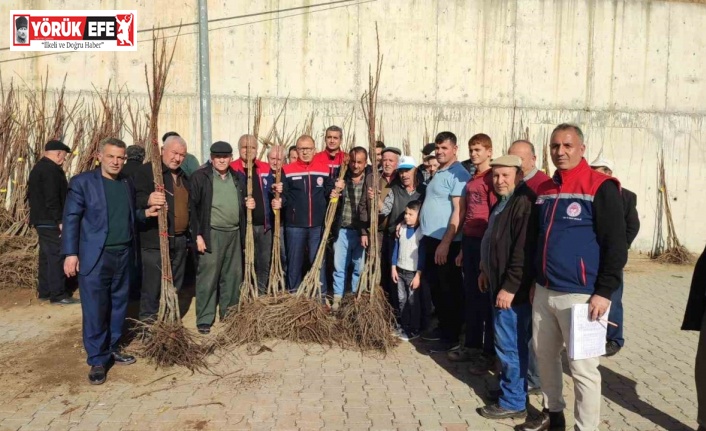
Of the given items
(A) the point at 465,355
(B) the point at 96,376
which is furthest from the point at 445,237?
(B) the point at 96,376

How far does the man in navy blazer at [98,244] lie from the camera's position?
3902 mm

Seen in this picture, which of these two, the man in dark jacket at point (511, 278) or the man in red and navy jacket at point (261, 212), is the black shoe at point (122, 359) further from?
the man in dark jacket at point (511, 278)

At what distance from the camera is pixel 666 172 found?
867 centimetres

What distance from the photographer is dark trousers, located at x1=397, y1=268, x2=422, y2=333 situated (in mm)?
4789

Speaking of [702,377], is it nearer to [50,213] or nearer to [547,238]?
[547,238]

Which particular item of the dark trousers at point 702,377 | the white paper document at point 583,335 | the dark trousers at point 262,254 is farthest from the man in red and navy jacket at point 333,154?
the dark trousers at point 702,377

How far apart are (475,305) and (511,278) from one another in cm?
101

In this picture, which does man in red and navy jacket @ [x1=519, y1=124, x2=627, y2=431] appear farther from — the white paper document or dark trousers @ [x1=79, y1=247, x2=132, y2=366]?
dark trousers @ [x1=79, y1=247, x2=132, y2=366]

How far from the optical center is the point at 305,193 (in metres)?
5.25

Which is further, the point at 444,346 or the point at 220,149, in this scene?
the point at 220,149

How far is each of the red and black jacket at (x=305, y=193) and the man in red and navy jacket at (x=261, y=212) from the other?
169mm

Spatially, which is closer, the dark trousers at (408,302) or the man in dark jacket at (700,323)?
the man in dark jacket at (700,323)

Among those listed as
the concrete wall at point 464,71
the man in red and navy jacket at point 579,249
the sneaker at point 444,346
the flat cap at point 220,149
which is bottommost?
the sneaker at point 444,346

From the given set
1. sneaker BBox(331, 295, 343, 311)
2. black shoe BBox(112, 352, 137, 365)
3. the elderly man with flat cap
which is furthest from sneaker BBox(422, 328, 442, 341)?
black shoe BBox(112, 352, 137, 365)
